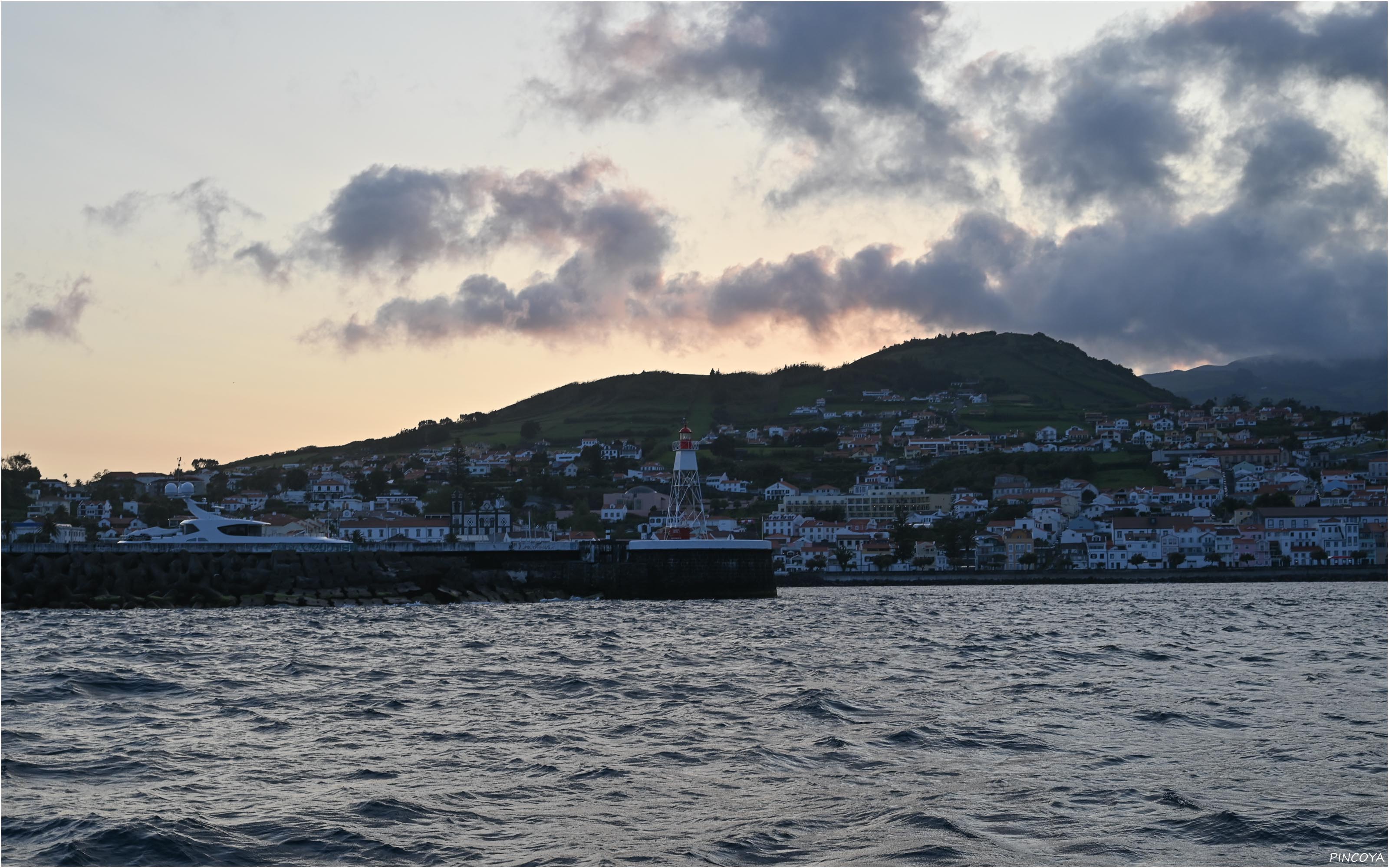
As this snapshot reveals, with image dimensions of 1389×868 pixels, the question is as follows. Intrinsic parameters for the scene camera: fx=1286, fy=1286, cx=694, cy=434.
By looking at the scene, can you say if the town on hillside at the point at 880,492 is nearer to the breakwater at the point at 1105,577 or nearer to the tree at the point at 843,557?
the tree at the point at 843,557

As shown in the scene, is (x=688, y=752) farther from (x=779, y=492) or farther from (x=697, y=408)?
(x=697, y=408)

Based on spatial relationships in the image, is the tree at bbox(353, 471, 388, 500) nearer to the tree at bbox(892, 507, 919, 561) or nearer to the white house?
the white house

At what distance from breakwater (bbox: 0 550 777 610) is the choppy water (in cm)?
1694

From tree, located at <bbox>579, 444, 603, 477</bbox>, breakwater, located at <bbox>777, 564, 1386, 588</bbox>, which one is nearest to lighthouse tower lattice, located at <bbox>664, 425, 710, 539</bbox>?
breakwater, located at <bbox>777, 564, 1386, 588</bbox>

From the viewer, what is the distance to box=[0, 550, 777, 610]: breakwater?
132 feet

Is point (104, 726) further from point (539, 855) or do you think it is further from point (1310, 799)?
point (1310, 799)

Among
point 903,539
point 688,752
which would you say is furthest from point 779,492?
point 688,752

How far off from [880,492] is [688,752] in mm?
113849

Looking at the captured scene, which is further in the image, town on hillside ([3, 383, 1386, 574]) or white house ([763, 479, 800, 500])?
white house ([763, 479, 800, 500])

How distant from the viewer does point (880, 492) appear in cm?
12450

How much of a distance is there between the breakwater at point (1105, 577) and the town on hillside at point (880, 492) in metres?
4.56

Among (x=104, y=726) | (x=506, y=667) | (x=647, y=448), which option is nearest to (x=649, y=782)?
(x=104, y=726)

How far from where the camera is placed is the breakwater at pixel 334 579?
4012cm

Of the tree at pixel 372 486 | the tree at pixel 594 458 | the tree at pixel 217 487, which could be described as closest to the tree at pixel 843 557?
the tree at pixel 594 458
